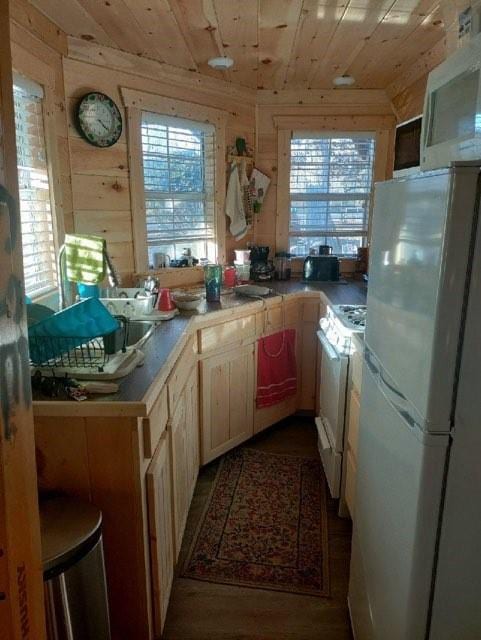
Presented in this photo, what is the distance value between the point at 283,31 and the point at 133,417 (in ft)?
6.96

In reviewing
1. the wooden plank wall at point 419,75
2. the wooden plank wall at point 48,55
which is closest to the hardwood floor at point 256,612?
the wooden plank wall at point 48,55

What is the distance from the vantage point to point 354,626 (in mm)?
1616

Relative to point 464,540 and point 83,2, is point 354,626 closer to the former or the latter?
point 464,540

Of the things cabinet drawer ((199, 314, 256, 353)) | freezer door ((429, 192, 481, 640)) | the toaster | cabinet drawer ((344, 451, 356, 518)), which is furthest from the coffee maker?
freezer door ((429, 192, 481, 640))

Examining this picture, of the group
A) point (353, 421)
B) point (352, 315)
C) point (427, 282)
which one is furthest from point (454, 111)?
point (353, 421)

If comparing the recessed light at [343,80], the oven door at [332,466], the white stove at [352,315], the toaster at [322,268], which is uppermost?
the recessed light at [343,80]

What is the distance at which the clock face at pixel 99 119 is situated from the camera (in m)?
2.53

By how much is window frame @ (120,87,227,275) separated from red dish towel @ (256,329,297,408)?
3.09ft

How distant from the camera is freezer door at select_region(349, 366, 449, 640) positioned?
1.05 m

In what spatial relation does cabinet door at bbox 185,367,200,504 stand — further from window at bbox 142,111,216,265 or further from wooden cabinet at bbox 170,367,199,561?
window at bbox 142,111,216,265

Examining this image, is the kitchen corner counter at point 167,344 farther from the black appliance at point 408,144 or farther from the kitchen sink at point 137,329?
the black appliance at point 408,144

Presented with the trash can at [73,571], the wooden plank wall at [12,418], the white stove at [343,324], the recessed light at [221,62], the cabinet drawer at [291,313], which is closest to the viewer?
the wooden plank wall at [12,418]

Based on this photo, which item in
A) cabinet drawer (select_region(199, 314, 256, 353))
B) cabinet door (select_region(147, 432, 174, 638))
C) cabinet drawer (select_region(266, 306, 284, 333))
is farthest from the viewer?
cabinet drawer (select_region(266, 306, 284, 333))

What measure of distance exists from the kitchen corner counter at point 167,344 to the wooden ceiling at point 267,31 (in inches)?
56.5
